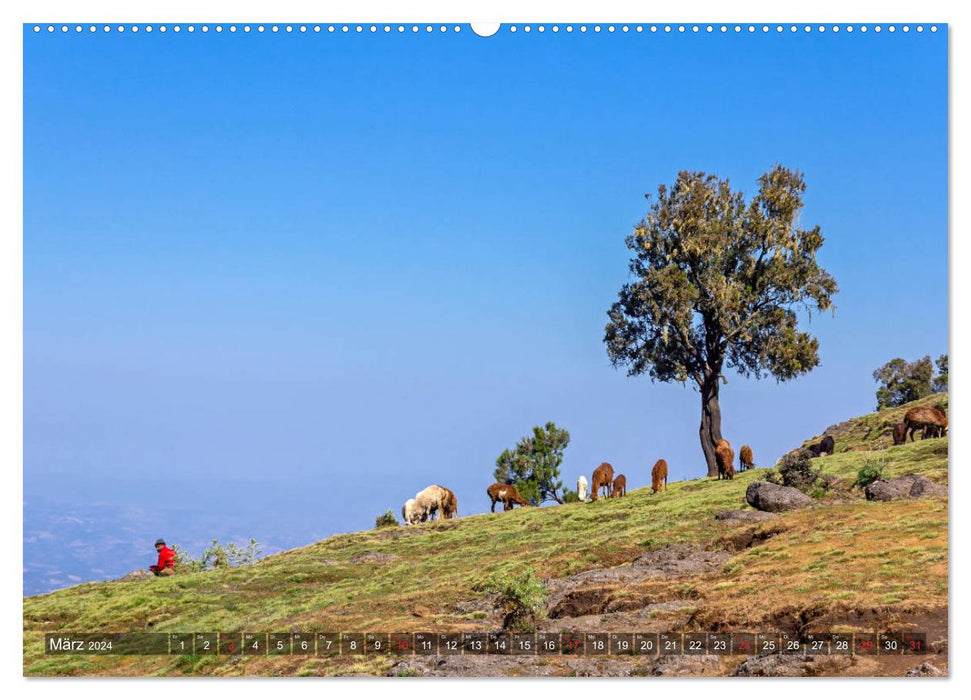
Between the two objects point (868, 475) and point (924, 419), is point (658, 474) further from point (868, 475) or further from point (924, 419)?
point (868, 475)

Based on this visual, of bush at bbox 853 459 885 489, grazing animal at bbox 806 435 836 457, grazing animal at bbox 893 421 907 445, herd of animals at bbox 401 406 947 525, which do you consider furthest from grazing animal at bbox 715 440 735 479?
bush at bbox 853 459 885 489

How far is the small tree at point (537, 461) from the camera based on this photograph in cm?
5441

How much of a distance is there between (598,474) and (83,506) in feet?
89.1

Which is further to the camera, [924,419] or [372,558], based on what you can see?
[924,419]

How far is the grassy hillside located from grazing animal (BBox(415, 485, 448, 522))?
612 cm

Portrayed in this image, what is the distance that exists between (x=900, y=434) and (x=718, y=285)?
8799mm

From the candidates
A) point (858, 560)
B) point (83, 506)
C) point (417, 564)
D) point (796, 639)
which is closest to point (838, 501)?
point (858, 560)

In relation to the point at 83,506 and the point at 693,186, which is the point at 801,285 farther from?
the point at 83,506

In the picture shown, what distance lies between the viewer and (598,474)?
137 feet

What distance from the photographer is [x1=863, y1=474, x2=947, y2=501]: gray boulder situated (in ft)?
82.1

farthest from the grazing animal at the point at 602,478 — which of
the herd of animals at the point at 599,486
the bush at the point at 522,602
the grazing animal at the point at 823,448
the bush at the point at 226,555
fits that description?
the bush at the point at 522,602

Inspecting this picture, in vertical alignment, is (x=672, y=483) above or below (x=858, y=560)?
above

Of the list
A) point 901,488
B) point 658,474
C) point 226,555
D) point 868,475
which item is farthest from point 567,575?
point 658,474

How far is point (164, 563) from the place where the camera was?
92.9ft
